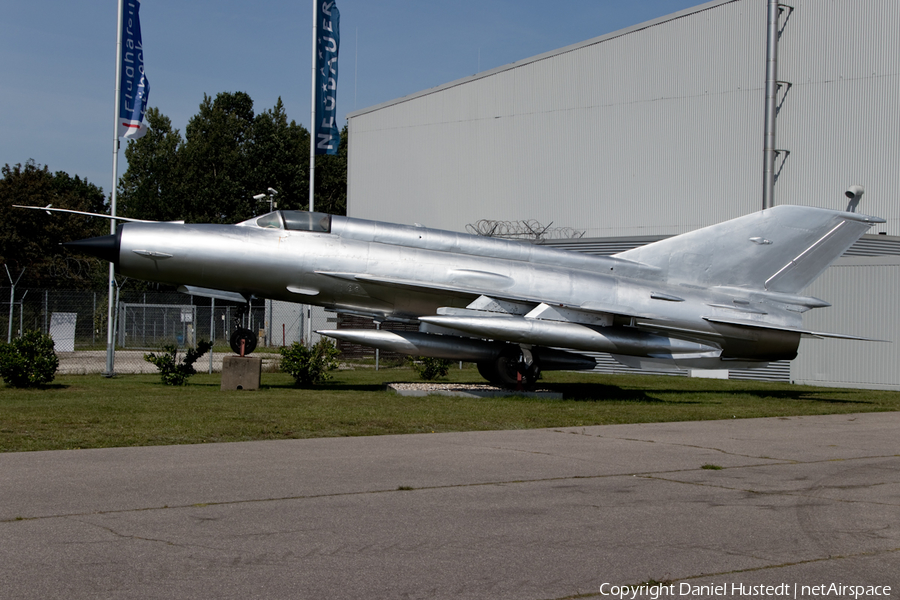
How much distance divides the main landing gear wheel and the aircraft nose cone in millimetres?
7362

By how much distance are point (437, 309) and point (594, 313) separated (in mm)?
3029

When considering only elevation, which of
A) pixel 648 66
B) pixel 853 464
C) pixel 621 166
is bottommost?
pixel 853 464

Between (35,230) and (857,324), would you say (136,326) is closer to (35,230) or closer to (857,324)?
(35,230)

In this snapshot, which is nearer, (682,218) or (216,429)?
(216,429)

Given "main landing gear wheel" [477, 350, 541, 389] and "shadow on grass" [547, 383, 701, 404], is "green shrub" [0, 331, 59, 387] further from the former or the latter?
"shadow on grass" [547, 383, 701, 404]

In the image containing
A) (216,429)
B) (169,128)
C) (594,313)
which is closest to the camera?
(216,429)

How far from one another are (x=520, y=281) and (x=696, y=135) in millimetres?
17326

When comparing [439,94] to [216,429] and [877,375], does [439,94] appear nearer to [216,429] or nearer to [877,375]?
[877,375]

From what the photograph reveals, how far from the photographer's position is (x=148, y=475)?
7.22 m

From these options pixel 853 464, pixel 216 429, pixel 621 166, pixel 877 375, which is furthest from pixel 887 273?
pixel 216 429

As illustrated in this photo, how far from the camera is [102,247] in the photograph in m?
15.6

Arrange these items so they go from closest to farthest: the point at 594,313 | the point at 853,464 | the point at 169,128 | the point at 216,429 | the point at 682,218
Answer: the point at 853,464, the point at 216,429, the point at 594,313, the point at 682,218, the point at 169,128

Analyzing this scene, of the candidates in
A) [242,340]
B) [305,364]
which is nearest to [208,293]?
[242,340]

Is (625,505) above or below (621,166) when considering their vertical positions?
below
